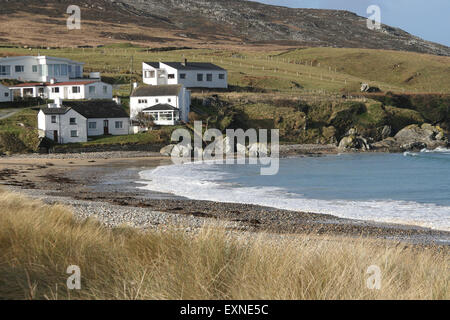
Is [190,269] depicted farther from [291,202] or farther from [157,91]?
[157,91]

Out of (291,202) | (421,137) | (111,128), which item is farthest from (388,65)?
(291,202)

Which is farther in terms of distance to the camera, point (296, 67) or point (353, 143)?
point (296, 67)

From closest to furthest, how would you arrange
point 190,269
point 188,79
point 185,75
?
1. point 190,269
2. point 185,75
3. point 188,79

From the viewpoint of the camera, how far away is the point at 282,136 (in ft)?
240

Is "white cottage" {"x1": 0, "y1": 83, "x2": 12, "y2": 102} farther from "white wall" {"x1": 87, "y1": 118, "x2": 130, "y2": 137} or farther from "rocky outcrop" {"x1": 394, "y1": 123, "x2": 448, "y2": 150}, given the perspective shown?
"rocky outcrop" {"x1": 394, "y1": 123, "x2": 448, "y2": 150}

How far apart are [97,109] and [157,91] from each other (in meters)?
9.44

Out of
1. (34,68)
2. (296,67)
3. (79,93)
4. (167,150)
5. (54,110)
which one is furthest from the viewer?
(296,67)

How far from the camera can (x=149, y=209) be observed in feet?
77.6

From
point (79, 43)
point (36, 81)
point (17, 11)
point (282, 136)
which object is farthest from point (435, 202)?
point (17, 11)

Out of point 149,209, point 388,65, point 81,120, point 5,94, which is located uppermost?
point 388,65

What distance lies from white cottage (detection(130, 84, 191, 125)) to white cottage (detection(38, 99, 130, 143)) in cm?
268

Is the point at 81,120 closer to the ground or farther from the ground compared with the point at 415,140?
farther from the ground

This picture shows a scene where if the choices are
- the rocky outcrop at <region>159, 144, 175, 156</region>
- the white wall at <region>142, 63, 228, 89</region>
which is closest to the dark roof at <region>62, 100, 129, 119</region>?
the rocky outcrop at <region>159, 144, 175, 156</region>

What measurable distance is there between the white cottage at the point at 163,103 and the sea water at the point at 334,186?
17.8 m
